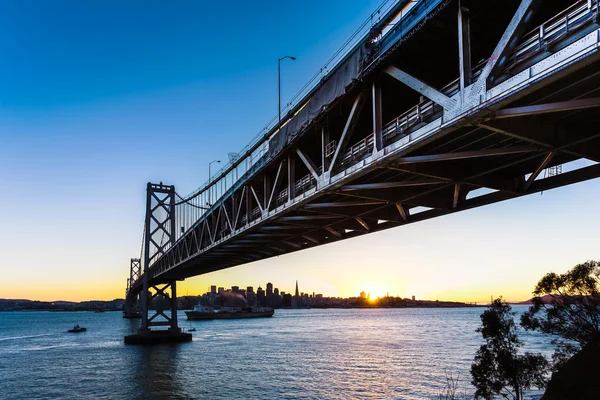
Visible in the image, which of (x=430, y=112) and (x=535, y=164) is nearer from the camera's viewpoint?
(x=430, y=112)

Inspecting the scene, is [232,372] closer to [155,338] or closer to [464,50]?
[155,338]

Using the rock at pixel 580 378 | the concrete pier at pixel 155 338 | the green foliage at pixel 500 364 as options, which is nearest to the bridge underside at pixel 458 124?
the rock at pixel 580 378

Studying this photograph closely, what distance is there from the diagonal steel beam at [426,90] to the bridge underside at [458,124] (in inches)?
1.1

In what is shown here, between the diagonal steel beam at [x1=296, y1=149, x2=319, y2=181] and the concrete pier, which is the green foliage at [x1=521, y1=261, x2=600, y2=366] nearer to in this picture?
the diagonal steel beam at [x1=296, y1=149, x2=319, y2=181]

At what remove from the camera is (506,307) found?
2241cm

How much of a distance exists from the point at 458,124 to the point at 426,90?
4.25ft

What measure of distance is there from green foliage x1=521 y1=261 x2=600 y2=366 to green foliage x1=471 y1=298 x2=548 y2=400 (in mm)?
993

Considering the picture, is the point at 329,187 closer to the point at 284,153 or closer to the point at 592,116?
the point at 284,153

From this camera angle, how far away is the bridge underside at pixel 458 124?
8.67m

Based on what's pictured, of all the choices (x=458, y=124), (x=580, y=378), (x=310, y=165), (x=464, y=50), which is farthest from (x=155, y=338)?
(x=464, y=50)

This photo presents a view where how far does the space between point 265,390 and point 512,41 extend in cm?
2886

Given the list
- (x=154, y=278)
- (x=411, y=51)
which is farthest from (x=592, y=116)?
(x=154, y=278)

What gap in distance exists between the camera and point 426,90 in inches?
430

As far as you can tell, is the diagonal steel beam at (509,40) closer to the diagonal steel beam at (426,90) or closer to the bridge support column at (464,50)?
the bridge support column at (464,50)
